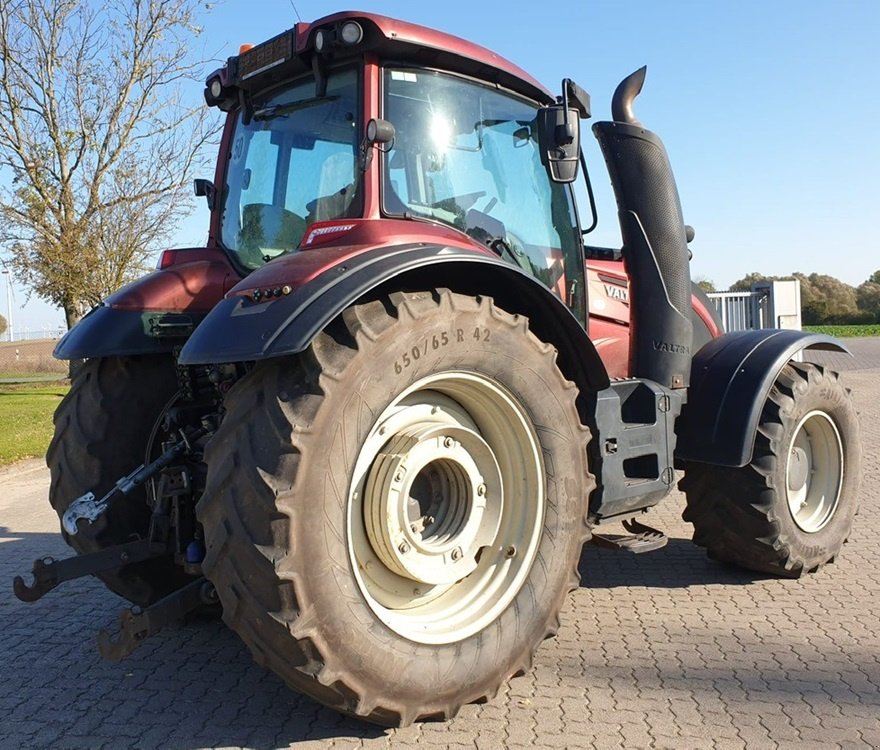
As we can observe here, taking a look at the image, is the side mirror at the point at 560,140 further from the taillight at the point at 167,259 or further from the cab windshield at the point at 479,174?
the taillight at the point at 167,259

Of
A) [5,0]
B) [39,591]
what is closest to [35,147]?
[5,0]

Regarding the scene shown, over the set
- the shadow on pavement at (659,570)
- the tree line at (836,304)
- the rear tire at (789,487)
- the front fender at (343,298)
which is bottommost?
the shadow on pavement at (659,570)

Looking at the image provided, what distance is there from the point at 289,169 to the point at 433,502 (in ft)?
5.84

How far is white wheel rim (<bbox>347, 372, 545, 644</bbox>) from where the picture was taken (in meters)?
3.02

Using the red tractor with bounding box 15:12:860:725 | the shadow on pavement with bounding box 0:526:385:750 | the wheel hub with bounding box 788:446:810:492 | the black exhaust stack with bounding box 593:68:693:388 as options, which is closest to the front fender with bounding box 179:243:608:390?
the red tractor with bounding box 15:12:860:725

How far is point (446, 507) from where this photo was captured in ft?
11.0

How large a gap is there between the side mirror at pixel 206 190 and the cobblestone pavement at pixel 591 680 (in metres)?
2.18

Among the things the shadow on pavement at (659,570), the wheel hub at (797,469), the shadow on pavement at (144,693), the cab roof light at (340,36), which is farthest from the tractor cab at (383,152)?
the shadow on pavement at (144,693)

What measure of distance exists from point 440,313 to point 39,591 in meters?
1.83

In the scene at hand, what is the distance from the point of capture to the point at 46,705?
3.29 metres

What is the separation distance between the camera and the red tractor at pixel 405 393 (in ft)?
8.85

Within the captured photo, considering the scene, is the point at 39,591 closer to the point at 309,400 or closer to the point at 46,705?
the point at 46,705

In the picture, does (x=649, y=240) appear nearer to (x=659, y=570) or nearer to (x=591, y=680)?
(x=659, y=570)

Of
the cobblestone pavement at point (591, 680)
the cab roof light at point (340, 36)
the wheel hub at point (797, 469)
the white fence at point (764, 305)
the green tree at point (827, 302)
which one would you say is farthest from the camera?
the green tree at point (827, 302)
